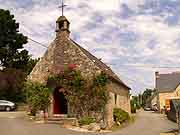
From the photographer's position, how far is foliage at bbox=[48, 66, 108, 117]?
2488 centimetres

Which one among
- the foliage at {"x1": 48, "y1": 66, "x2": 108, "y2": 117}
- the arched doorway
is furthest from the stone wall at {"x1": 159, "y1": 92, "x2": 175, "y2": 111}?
the foliage at {"x1": 48, "y1": 66, "x2": 108, "y2": 117}

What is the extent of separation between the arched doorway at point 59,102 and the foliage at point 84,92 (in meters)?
2.24

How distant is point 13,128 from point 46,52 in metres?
10.4

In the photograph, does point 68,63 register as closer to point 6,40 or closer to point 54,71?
point 54,71

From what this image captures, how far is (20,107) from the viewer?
42344 mm

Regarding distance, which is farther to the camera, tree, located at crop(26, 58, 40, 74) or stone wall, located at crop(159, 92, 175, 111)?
stone wall, located at crop(159, 92, 175, 111)

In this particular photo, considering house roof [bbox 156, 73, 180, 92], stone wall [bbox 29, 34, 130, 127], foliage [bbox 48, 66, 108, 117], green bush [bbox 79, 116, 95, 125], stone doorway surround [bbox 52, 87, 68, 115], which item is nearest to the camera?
green bush [bbox 79, 116, 95, 125]

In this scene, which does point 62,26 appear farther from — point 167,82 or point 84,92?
point 167,82

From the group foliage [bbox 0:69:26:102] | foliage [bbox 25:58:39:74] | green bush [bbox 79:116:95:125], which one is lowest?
green bush [bbox 79:116:95:125]

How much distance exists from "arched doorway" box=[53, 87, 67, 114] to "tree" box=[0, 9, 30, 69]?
2266cm

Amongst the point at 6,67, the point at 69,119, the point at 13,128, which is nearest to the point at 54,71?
the point at 69,119

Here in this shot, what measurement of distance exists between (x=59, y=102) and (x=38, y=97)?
212 cm

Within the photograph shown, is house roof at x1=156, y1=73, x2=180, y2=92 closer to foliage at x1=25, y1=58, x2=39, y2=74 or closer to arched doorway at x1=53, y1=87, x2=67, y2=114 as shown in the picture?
foliage at x1=25, y1=58, x2=39, y2=74

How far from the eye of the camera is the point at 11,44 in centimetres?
5012
